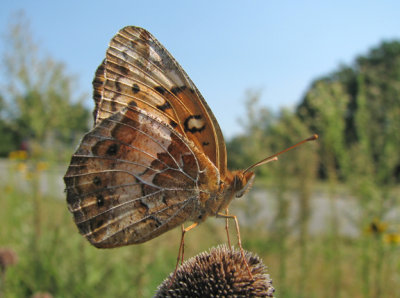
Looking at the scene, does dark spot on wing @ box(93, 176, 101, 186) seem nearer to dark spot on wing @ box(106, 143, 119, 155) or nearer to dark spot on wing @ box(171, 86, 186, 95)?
dark spot on wing @ box(106, 143, 119, 155)

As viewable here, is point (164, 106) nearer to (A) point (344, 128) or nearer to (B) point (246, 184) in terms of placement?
(B) point (246, 184)

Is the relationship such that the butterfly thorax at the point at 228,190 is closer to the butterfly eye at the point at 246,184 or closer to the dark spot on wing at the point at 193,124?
the butterfly eye at the point at 246,184

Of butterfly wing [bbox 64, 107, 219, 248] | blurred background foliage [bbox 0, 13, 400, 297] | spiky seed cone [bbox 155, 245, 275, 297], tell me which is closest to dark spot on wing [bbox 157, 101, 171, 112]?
butterfly wing [bbox 64, 107, 219, 248]

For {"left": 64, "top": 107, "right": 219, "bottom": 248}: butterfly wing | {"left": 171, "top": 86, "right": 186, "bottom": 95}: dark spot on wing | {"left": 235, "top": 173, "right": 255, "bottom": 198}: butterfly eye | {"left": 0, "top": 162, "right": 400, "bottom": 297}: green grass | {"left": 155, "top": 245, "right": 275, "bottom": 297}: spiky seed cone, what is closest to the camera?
{"left": 155, "top": 245, "right": 275, "bottom": 297}: spiky seed cone

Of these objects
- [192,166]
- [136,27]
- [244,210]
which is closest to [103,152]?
[192,166]

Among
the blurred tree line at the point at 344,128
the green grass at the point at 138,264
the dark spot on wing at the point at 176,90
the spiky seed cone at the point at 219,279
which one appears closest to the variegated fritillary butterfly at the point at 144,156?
the dark spot on wing at the point at 176,90

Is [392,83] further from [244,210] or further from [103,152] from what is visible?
[103,152]

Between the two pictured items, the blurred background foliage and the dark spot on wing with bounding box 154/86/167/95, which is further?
the blurred background foliage
